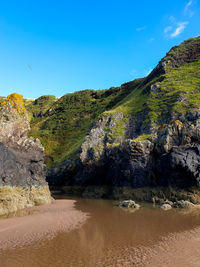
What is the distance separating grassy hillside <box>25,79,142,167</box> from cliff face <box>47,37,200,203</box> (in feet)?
44.7

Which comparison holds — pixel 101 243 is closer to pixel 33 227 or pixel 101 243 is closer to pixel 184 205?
pixel 33 227

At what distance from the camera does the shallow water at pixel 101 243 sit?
10.8 meters

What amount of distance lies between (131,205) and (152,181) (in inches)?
260

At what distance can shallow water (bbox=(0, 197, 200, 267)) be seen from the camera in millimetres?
10844

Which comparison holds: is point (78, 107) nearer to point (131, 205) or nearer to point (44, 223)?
point (131, 205)

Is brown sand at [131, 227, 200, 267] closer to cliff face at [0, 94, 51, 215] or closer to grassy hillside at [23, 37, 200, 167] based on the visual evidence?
cliff face at [0, 94, 51, 215]

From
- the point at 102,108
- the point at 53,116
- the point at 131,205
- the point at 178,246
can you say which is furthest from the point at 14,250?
the point at 53,116

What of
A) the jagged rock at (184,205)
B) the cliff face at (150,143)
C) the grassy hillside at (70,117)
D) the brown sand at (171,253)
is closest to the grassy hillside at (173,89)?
the cliff face at (150,143)

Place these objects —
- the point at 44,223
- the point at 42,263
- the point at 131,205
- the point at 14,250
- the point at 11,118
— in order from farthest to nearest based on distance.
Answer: the point at 11,118
the point at 131,205
the point at 44,223
the point at 14,250
the point at 42,263

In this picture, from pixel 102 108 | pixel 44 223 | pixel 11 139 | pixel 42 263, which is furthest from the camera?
pixel 102 108

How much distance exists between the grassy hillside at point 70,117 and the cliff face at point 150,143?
13629mm

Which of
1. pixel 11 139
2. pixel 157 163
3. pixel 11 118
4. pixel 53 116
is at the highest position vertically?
pixel 53 116

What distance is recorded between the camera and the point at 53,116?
98.2 meters

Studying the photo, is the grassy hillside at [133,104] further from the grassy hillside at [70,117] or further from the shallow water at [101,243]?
the shallow water at [101,243]
